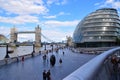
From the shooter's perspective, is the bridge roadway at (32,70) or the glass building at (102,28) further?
the glass building at (102,28)

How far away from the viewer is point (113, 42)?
113 meters

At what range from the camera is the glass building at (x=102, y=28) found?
360 feet

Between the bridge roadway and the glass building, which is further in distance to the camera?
the glass building

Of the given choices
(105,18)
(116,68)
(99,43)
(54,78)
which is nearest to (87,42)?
(99,43)

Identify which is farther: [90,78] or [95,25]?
[95,25]

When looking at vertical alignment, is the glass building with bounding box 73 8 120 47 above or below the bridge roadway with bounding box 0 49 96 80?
above

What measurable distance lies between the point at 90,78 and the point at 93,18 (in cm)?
11171

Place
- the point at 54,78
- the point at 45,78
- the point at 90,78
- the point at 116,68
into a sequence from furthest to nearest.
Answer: the point at 54,78
the point at 45,78
the point at 116,68
the point at 90,78

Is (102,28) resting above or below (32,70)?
above

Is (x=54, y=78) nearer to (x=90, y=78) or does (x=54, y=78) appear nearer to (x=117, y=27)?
(x=90, y=78)

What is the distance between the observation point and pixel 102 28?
4350 inches

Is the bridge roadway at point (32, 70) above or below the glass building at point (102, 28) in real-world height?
below

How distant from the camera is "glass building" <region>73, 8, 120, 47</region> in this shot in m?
110

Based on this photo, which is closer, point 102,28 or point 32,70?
point 32,70
